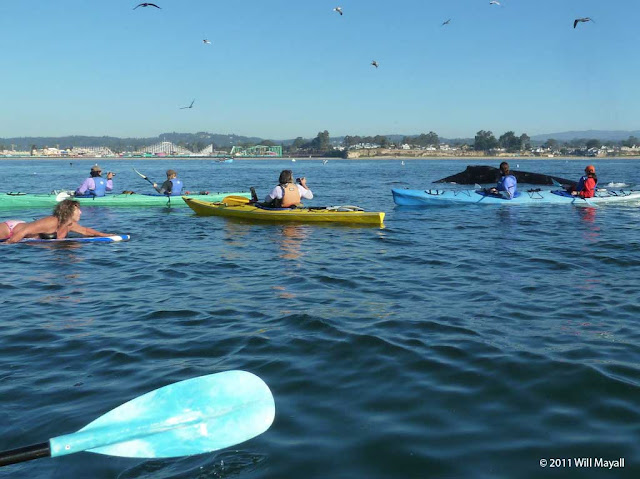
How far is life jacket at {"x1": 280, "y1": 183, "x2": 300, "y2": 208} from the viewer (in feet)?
48.7

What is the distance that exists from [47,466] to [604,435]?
350 centimetres

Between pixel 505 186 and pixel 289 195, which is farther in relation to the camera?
pixel 505 186

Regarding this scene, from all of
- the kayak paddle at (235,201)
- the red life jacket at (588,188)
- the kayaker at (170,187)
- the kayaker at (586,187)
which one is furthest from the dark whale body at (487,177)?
the kayak paddle at (235,201)

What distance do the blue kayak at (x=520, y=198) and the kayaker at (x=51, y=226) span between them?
1184 cm

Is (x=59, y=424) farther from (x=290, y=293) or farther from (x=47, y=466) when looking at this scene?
(x=290, y=293)

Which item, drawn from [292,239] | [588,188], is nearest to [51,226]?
[292,239]

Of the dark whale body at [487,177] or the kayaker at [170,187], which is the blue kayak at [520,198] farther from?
the dark whale body at [487,177]

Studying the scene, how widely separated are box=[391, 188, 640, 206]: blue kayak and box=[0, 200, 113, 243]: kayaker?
38.8ft

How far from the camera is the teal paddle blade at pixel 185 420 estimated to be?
3363 millimetres

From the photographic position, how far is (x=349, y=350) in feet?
17.6

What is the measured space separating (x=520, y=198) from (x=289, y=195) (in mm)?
8655

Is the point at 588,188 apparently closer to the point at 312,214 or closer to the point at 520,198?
the point at 520,198

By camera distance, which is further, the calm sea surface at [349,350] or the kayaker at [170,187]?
the kayaker at [170,187]

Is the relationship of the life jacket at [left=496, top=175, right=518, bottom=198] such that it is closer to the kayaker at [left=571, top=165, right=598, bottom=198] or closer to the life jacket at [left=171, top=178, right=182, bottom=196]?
the kayaker at [left=571, top=165, right=598, bottom=198]
